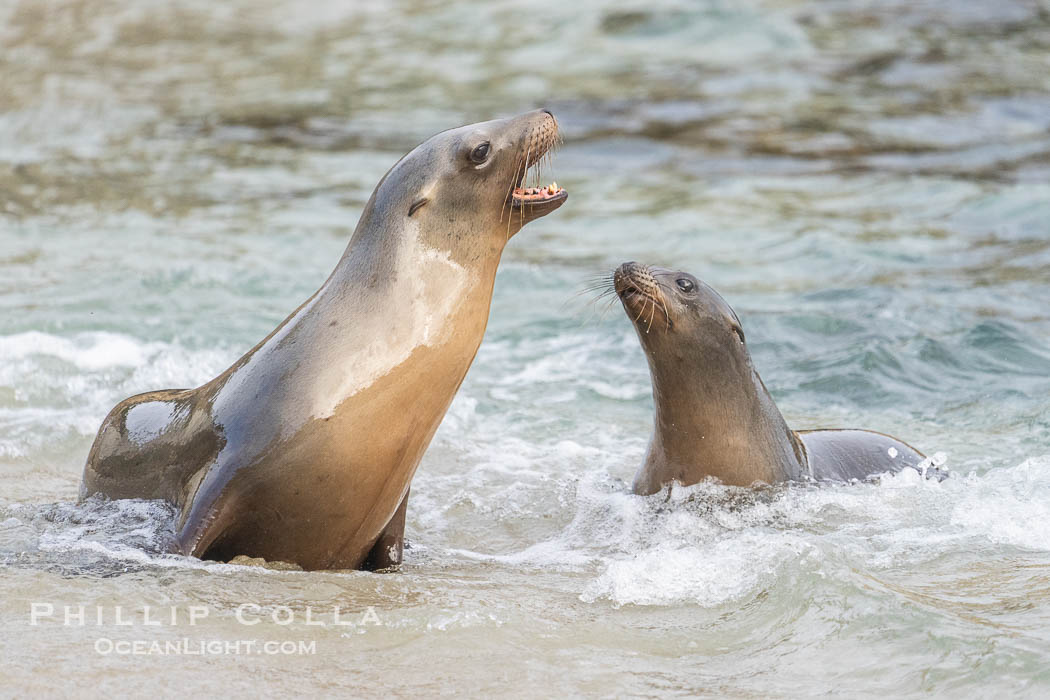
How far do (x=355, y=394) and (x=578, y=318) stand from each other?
4877 mm

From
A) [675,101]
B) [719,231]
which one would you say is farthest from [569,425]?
[675,101]

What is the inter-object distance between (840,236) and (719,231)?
92 centimetres

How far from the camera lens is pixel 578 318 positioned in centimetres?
922

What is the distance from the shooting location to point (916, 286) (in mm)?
9633

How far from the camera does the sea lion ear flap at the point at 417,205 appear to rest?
4.73 meters

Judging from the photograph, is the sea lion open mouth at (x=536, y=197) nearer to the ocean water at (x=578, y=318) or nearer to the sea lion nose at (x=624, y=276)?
the sea lion nose at (x=624, y=276)

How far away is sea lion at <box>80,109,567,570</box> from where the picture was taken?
4.38 metres

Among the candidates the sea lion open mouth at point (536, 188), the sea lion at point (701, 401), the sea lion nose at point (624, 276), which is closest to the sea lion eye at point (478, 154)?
the sea lion open mouth at point (536, 188)

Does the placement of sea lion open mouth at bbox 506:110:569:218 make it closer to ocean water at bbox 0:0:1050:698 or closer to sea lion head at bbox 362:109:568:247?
Answer: sea lion head at bbox 362:109:568:247

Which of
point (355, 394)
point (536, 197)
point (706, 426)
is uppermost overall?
point (536, 197)

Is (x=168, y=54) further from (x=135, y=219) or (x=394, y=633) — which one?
(x=394, y=633)

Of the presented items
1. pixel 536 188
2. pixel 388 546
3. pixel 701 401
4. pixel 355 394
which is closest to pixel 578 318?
pixel 701 401

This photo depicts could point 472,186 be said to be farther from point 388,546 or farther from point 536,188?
point 388,546

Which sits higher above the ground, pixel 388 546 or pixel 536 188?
pixel 536 188
